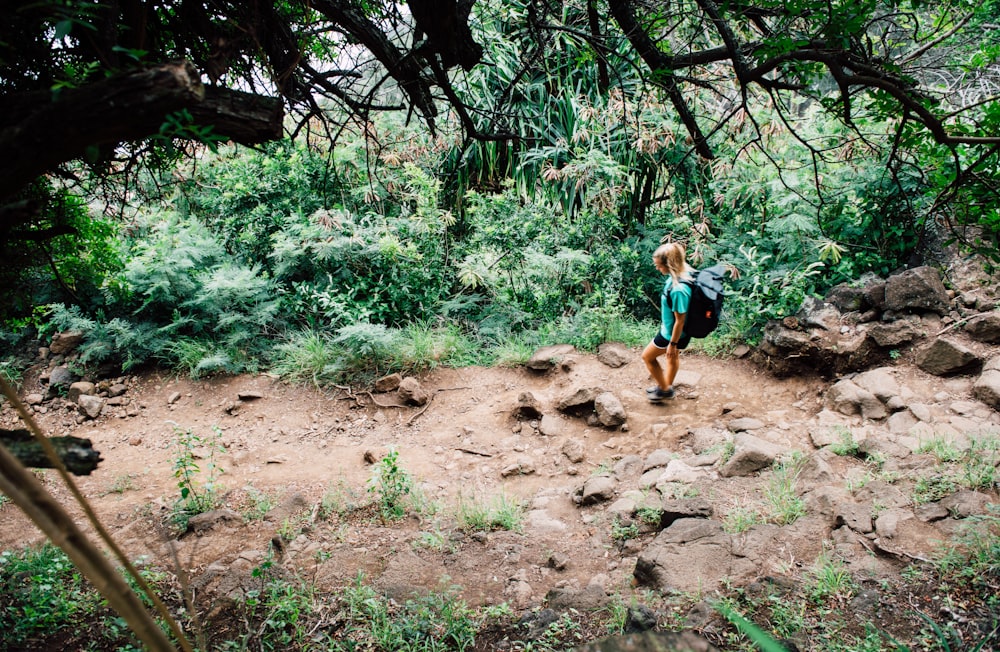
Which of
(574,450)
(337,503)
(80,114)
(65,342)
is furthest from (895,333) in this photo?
(65,342)

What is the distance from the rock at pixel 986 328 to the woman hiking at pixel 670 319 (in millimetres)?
2318

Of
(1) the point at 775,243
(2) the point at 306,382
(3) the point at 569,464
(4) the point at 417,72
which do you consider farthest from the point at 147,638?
(1) the point at 775,243

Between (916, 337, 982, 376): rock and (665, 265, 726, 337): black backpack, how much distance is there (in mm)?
1739

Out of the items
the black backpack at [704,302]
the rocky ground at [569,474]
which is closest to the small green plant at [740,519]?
the rocky ground at [569,474]

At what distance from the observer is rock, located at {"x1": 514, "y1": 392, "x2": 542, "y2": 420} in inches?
229

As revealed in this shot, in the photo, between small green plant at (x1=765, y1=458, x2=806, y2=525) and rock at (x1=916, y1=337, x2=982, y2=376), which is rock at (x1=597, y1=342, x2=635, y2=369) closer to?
small green plant at (x1=765, y1=458, x2=806, y2=525)

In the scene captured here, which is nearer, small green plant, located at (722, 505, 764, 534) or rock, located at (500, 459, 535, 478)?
small green plant, located at (722, 505, 764, 534)

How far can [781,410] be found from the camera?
17.4 feet

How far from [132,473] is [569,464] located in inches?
157

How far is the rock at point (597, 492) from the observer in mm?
4180

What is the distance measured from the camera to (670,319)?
5.42m

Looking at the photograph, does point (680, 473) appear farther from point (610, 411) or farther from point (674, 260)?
point (674, 260)

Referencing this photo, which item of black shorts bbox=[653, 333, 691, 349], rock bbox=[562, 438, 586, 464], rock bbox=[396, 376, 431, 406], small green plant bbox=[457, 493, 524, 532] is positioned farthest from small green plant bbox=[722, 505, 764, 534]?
rock bbox=[396, 376, 431, 406]

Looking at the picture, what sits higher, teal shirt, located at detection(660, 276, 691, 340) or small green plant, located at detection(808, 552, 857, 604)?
teal shirt, located at detection(660, 276, 691, 340)
